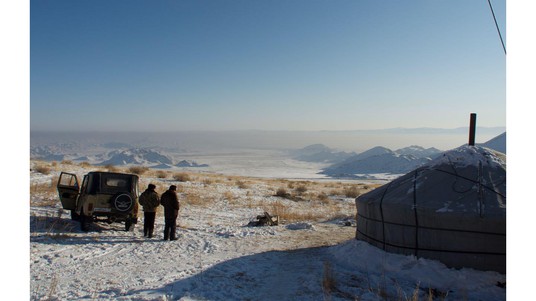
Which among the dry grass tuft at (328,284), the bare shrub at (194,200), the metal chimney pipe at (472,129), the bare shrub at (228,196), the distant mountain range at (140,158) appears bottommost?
the distant mountain range at (140,158)

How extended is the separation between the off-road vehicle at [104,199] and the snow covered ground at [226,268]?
16.3 inches

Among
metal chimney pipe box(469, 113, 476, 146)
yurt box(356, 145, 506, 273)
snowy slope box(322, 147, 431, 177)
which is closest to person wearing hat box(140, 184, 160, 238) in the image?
yurt box(356, 145, 506, 273)

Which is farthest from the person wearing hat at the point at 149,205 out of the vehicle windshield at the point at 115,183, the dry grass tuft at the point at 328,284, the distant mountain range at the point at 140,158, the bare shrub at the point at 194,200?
the distant mountain range at the point at 140,158

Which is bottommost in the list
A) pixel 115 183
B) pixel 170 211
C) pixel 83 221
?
pixel 83 221

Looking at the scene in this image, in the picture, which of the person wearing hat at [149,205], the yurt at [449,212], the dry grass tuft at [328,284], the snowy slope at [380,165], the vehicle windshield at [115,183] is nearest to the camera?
the dry grass tuft at [328,284]

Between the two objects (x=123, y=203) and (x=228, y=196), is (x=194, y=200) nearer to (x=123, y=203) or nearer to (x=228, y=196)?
(x=228, y=196)

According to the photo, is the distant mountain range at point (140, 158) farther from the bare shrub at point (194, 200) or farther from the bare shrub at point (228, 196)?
the bare shrub at point (194, 200)

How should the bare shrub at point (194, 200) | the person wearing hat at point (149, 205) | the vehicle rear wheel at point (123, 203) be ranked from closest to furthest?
the person wearing hat at point (149, 205), the vehicle rear wheel at point (123, 203), the bare shrub at point (194, 200)

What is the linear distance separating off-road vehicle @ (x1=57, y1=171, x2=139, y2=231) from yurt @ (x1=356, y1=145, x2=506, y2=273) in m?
6.16

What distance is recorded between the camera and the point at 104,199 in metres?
10.1

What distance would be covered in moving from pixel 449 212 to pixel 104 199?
831cm

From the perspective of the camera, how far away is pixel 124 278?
6641mm

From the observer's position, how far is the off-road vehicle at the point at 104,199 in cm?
996

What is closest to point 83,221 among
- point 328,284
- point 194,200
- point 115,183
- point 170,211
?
point 115,183
